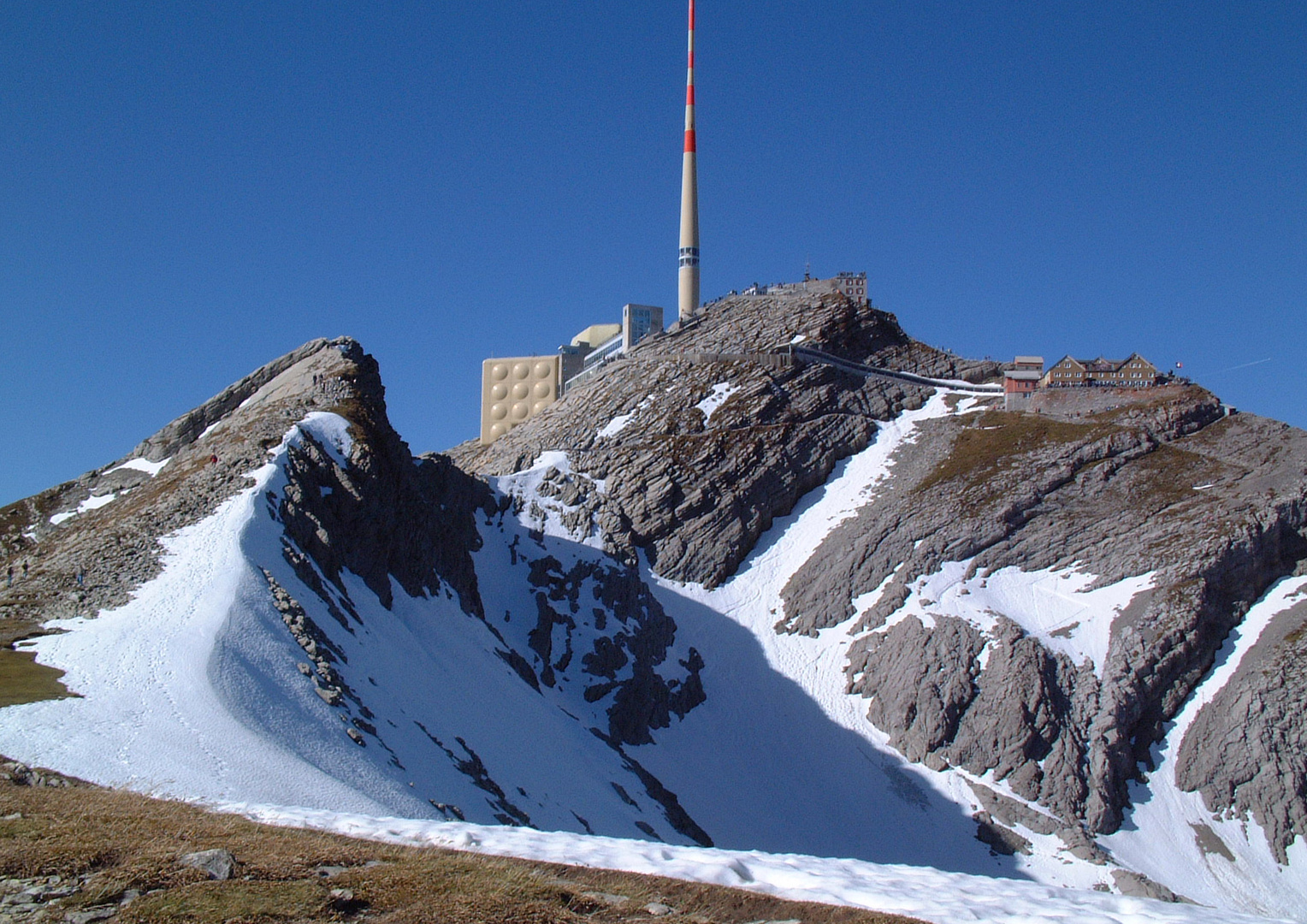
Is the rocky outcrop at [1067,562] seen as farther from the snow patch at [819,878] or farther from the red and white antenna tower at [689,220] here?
the snow patch at [819,878]

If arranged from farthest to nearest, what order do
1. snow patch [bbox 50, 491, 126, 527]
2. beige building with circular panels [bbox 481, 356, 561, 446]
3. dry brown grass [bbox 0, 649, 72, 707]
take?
beige building with circular panels [bbox 481, 356, 561, 446] → snow patch [bbox 50, 491, 126, 527] → dry brown grass [bbox 0, 649, 72, 707]

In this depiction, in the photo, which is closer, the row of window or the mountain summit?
the mountain summit

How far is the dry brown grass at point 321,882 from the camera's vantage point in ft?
51.7

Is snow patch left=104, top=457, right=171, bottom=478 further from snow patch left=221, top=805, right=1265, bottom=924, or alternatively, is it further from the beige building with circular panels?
the beige building with circular panels

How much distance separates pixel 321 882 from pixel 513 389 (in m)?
130

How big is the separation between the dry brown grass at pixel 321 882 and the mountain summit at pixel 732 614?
1236cm

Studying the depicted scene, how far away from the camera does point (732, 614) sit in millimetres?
96875

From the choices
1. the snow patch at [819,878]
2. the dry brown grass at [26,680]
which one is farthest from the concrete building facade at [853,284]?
the snow patch at [819,878]

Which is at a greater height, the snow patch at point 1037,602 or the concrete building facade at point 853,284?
the concrete building facade at point 853,284

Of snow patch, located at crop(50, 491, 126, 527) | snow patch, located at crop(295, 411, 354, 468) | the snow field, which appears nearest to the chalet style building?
the snow field

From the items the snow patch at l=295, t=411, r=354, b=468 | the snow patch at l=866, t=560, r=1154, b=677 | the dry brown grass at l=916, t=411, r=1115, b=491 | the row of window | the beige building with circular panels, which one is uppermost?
the beige building with circular panels

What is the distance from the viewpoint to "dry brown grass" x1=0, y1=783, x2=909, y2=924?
15.8 meters

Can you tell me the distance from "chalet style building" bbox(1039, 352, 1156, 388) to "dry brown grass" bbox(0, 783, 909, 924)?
106 m

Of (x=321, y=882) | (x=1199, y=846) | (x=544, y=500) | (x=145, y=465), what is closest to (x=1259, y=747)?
(x=1199, y=846)
